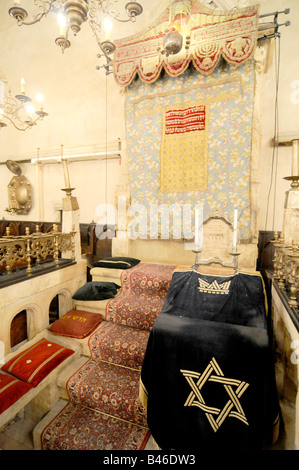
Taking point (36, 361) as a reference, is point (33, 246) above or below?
above

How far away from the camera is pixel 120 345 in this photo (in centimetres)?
257

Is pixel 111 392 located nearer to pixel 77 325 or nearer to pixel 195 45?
pixel 77 325

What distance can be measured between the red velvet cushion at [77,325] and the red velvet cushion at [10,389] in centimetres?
74

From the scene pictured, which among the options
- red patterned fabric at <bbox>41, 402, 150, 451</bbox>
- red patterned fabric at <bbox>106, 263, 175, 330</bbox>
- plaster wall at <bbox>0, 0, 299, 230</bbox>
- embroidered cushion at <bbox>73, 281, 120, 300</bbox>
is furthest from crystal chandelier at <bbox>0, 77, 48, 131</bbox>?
red patterned fabric at <bbox>41, 402, 150, 451</bbox>

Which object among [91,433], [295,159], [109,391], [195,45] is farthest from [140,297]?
[195,45]

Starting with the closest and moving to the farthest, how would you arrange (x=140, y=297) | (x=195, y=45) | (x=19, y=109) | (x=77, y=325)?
(x=77, y=325) → (x=140, y=297) → (x=195, y=45) → (x=19, y=109)

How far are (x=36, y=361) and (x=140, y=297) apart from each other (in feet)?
4.91

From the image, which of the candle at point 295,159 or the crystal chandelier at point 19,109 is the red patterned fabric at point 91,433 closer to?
the candle at point 295,159

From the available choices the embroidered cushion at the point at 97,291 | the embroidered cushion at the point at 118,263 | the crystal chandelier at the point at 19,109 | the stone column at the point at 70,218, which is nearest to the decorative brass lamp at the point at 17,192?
the crystal chandelier at the point at 19,109

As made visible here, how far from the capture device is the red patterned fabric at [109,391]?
210 centimetres

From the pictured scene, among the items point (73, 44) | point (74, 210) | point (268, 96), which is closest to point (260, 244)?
point (268, 96)

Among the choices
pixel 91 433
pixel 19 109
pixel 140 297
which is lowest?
pixel 91 433

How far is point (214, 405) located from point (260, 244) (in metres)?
3.44

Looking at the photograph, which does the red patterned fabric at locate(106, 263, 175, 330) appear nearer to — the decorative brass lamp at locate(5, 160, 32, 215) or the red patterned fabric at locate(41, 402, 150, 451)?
the red patterned fabric at locate(41, 402, 150, 451)
